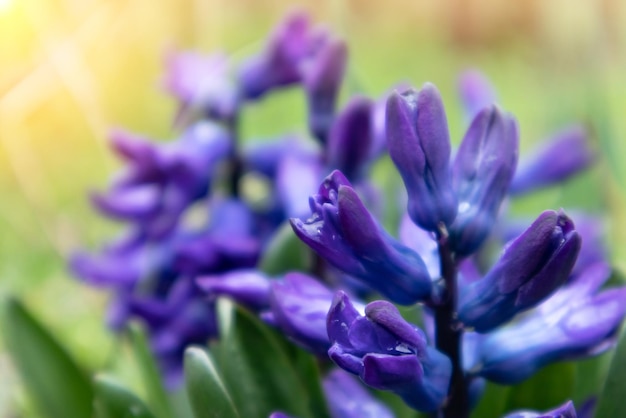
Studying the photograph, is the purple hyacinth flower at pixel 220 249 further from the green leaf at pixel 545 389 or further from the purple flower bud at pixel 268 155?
the green leaf at pixel 545 389

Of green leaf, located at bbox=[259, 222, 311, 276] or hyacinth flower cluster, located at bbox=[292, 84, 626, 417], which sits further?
green leaf, located at bbox=[259, 222, 311, 276]

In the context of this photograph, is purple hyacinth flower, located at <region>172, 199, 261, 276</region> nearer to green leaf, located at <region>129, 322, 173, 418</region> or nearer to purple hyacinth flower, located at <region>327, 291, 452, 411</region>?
green leaf, located at <region>129, 322, 173, 418</region>

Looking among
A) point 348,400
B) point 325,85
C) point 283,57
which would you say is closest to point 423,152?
point 348,400

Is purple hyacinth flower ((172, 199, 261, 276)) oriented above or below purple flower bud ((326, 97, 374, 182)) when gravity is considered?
below

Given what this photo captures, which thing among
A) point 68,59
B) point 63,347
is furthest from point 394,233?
point 68,59

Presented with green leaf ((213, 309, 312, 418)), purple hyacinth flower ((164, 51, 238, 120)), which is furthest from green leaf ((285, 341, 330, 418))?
purple hyacinth flower ((164, 51, 238, 120))

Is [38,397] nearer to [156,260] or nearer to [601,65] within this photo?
[156,260]
